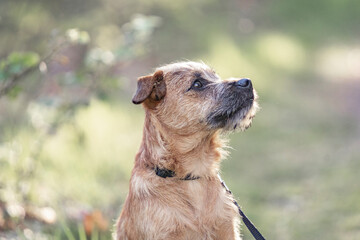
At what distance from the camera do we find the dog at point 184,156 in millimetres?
3908

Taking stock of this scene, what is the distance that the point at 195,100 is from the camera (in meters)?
4.28

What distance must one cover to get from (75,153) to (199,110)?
115 inches

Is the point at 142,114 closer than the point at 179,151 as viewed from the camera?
No

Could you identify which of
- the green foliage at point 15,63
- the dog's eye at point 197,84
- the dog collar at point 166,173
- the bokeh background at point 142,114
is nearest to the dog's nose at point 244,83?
the dog's eye at point 197,84

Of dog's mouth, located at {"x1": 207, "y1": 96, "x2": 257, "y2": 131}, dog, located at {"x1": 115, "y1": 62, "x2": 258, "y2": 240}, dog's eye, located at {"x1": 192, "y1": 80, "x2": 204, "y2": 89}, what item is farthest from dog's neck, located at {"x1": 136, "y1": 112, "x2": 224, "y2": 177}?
dog's eye, located at {"x1": 192, "y1": 80, "x2": 204, "y2": 89}

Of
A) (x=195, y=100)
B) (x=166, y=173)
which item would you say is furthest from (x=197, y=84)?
(x=166, y=173)

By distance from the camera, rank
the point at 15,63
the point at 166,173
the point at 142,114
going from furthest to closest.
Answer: the point at 142,114 < the point at 15,63 < the point at 166,173

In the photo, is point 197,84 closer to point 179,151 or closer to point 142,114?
point 179,151

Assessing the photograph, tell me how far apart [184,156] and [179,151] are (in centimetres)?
5

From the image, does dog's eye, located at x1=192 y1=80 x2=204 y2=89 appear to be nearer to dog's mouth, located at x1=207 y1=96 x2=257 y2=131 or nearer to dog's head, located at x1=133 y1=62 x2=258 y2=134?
dog's head, located at x1=133 y1=62 x2=258 y2=134

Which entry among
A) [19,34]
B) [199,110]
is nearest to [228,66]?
[19,34]

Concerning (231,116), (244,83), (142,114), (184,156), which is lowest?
(184,156)

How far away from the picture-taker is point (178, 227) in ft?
12.6

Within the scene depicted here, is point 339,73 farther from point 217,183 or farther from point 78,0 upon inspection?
point 217,183
